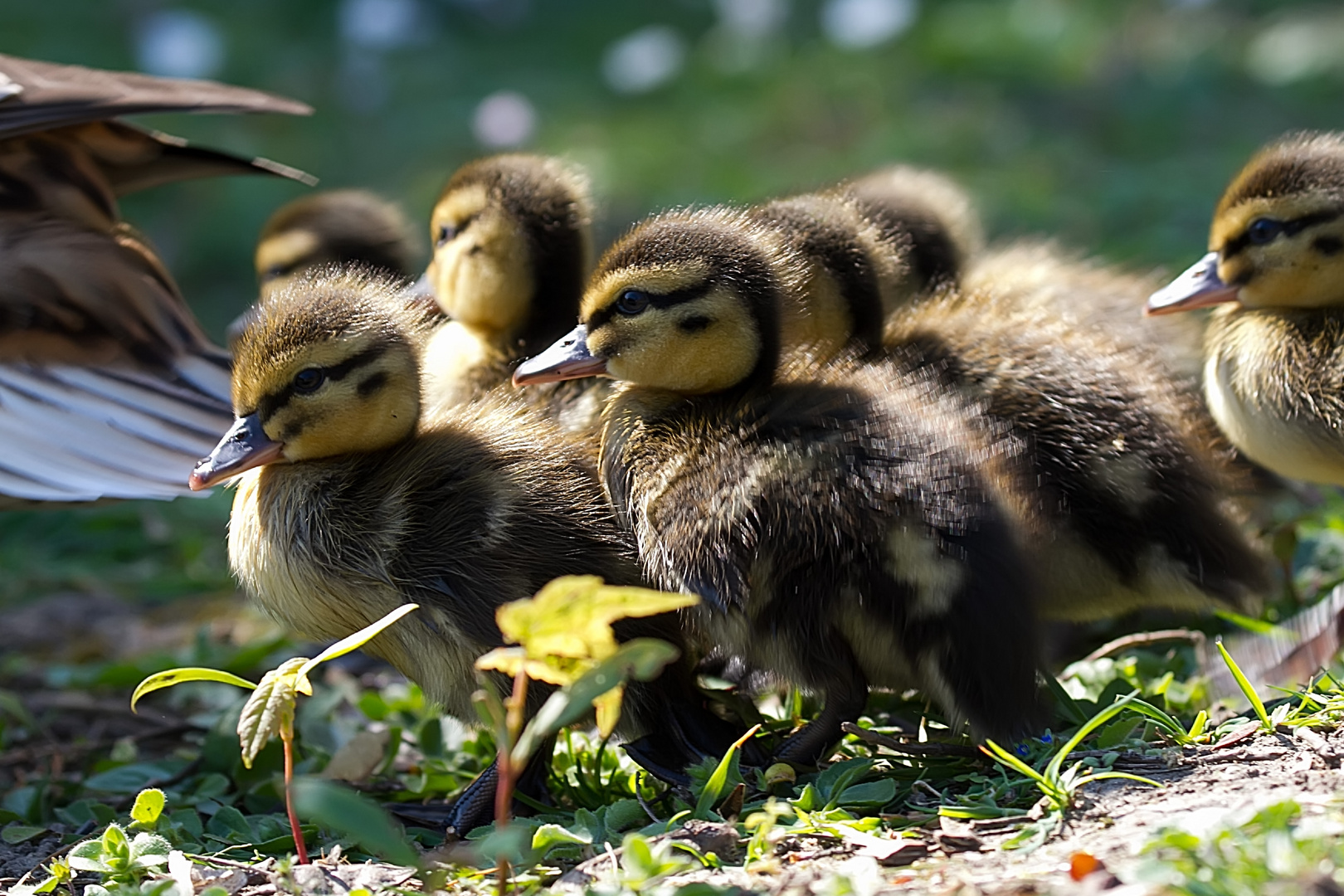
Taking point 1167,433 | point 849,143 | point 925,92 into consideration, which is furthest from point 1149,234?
point 1167,433

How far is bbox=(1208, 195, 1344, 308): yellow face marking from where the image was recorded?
3.11 metres

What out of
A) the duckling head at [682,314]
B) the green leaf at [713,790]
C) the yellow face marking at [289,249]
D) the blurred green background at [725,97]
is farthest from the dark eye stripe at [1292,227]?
the blurred green background at [725,97]

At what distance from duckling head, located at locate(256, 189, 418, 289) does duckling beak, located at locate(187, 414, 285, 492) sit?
142 centimetres

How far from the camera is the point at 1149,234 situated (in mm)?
6227

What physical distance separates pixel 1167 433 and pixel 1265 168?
673mm

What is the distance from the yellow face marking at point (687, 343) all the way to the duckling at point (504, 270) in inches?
24.5

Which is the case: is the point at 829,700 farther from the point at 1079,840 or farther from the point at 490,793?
the point at 490,793

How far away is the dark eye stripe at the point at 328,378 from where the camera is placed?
2781 mm

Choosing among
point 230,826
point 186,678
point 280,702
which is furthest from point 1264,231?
point 230,826

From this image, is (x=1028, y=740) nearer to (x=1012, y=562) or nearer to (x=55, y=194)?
(x=1012, y=562)

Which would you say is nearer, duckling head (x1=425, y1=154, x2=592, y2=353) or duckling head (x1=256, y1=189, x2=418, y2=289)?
duckling head (x1=425, y1=154, x2=592, y2=353)

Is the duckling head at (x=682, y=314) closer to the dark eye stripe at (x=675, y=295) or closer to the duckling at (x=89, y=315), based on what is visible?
the dark eye stripe at (x=675, y=295)

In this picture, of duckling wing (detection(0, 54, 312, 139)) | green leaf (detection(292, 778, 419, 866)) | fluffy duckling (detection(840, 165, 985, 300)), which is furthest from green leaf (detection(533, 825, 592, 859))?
duckling wing (detection(0, 54, 312, 139))

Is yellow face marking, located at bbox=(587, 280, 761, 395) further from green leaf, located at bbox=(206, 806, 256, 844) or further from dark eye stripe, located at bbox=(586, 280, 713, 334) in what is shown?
green leaf, located at bbox=(206, 806, 256, 844)
